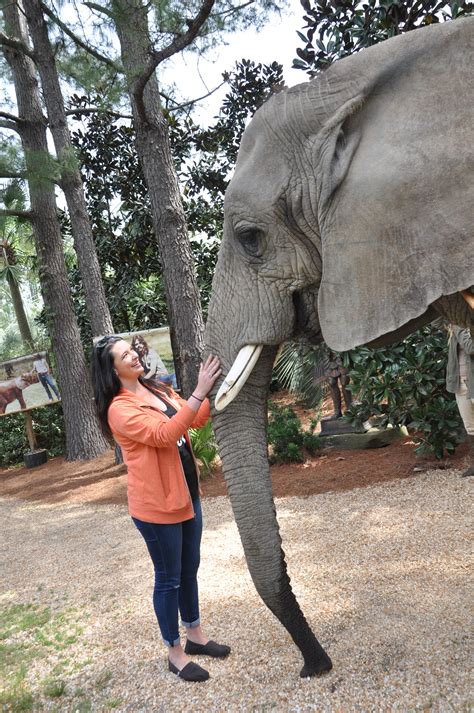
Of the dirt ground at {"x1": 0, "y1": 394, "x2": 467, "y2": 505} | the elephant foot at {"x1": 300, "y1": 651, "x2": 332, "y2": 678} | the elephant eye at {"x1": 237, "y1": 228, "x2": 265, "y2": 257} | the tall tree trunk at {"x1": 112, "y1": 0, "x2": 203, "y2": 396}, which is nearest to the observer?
the elephant eye at {"x1": 237, "y1": 228, "x2": 265, "y2": 257}

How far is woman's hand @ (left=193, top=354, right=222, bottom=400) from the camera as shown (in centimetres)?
214

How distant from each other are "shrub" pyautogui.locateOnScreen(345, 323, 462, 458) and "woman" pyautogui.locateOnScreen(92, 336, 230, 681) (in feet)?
12.6

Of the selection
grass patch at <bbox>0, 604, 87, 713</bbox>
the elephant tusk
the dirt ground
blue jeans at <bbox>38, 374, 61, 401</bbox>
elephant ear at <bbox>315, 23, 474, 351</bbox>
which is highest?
elephant ear at <bbox>315, 23, 474, 351</bbox>

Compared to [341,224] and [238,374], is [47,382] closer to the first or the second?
[238,374]

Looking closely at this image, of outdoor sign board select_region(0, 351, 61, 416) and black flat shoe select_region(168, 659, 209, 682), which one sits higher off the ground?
A: outdoor sign board select_region(0, 351, 61, 416)

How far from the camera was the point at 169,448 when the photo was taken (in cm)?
276

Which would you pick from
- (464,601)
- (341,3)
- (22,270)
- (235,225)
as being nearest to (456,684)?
(464,601)

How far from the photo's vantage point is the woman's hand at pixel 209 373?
7.01ft

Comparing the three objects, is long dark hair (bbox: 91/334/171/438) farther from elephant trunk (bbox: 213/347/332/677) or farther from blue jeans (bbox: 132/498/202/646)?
elephant trunk (bbox: 213/347/332/677)

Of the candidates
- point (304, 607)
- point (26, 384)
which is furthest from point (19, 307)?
point (304, 607)

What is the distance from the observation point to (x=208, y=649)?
3129mm

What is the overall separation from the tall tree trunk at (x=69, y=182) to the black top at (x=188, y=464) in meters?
7.27

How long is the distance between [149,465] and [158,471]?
5 cm

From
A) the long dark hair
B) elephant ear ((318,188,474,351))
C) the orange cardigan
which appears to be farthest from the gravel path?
elephant ear ((318,188,474,351))
